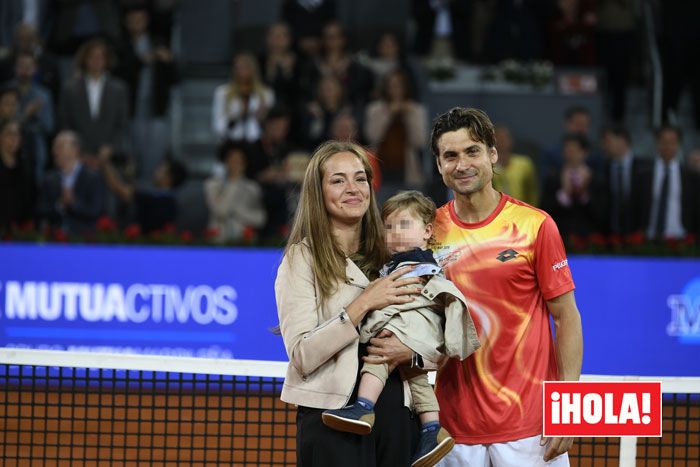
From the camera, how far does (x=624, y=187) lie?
1229cm

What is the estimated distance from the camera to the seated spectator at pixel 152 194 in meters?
12.4

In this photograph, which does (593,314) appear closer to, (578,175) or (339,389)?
(578,175)

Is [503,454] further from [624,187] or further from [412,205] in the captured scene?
[624,187]

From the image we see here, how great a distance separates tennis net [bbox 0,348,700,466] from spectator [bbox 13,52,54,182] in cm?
311

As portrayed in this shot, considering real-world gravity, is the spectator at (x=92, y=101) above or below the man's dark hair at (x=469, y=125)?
above

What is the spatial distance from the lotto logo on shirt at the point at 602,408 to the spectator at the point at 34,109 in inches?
359

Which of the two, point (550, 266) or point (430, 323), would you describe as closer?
point (430, 323)

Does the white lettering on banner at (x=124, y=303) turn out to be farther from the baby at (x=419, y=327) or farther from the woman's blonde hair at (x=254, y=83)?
Result: the baby at (x=419, y=327)

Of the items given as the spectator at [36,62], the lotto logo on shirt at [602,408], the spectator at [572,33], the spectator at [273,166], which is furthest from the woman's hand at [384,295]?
the spectator at [572,33]

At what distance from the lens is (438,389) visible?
4.66 meters

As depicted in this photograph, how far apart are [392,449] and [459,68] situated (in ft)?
41.6

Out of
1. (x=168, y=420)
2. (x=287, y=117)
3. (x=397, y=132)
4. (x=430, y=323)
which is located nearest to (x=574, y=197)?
(x=397, y=132)

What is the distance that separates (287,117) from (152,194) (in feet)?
5.35

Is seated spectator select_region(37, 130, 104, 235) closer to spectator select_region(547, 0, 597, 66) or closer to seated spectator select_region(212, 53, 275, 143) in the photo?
seated spectator select_region(212, 53, 275, 143)
